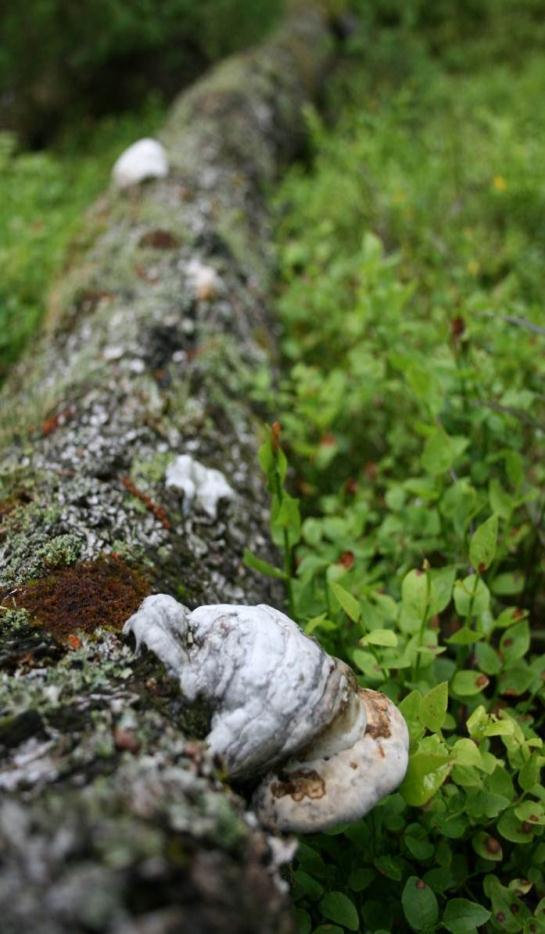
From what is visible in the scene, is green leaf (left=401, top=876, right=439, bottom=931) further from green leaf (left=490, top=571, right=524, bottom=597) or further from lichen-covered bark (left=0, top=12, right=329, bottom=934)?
green leaf (left=490, top=571, right=524, bottom=597)

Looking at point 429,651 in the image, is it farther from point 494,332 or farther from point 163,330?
point 163,330

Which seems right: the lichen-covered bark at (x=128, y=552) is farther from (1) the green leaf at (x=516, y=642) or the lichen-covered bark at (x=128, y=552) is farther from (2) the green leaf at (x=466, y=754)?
(1) the green leaf at (x=516, y=642)

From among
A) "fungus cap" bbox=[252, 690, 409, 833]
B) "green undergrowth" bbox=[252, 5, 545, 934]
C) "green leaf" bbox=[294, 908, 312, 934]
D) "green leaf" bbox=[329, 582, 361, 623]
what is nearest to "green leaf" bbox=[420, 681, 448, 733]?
"green undergrowth" bbox=[252, 5, 545, 934]

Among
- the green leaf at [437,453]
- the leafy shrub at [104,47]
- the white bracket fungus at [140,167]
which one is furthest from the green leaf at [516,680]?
the leafy shrub at [104,47]

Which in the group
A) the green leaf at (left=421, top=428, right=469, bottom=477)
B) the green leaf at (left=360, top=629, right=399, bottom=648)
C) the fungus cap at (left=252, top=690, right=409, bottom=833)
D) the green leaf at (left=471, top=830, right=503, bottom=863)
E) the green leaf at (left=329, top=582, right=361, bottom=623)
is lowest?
the green leaf at (left=471, top=830, right=503, bottom=863)

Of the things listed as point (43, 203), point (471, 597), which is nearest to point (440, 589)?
point (471, 597)
